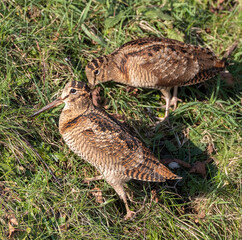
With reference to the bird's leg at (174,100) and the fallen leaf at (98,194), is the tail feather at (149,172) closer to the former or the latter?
the fallen leaf at (98,194)

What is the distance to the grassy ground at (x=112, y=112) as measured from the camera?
4.15m

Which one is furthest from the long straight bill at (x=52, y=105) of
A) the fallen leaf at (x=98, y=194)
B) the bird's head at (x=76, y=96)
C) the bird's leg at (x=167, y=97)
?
the bird's leg at (x=167, y=97)

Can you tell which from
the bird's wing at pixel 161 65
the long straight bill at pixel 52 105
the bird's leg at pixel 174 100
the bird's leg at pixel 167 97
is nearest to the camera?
the long straight bill at pixel 52 105

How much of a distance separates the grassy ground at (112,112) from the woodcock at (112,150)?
0.35m

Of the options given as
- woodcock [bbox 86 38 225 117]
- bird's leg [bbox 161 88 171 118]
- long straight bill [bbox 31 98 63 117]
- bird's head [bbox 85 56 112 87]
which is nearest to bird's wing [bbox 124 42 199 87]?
woodcock [bbox 86 38 225 117]

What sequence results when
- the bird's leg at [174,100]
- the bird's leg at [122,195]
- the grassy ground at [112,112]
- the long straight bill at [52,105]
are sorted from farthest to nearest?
the bird's leg at [174,100], the long straight bill at [52,105], the bird's leg at [122,195], the grassy ground at [112,112]

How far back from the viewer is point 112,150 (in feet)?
13.7

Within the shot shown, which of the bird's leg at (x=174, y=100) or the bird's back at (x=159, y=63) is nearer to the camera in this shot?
the bird's back at (x=159, y=63)

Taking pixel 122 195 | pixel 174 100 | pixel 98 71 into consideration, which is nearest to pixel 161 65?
pixel 174 100

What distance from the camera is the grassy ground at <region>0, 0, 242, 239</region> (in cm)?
415

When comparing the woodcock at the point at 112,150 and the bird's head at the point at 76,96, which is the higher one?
the bird's head at the point at 76,96

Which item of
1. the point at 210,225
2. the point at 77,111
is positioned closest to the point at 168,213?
the point at 210,225

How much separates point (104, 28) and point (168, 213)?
2932mm

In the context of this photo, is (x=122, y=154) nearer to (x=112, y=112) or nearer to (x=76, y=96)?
(x=76, y=96)
